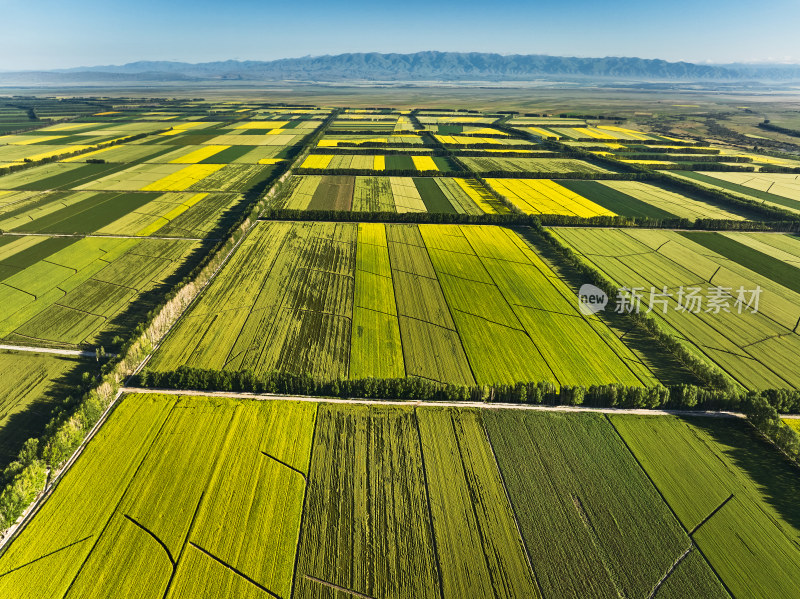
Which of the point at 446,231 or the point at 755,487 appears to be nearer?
the point at 755,487

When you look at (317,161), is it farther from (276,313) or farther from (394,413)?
(394,413)

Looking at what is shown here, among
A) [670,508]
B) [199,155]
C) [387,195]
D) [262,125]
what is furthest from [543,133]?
[670,508]

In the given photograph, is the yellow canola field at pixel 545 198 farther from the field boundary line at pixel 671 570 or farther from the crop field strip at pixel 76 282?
the crop field strip at pixel 76 282

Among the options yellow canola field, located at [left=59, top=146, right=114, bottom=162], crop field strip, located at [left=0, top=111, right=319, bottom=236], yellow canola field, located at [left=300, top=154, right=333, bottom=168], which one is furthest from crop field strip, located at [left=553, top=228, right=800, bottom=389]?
yellow canola field, located at [left=59, top=146, right=114, bottom=162]

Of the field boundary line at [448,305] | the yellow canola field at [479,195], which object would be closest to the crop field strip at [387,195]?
the yellow canola field at [479,195]

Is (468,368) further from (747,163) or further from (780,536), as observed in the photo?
(747,163)

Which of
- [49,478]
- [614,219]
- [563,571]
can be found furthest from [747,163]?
[49,478]
